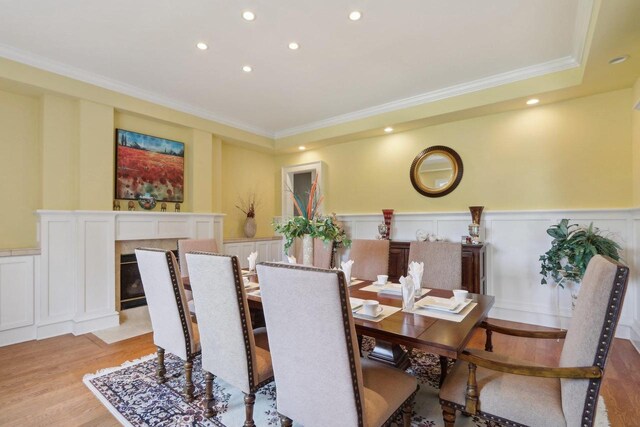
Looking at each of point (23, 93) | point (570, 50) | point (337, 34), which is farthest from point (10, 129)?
point (570, 50)

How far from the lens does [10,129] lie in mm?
3201

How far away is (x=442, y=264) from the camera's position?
2.57 m

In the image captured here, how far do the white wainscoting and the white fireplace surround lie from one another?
4.06 m

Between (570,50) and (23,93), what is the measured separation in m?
5.41

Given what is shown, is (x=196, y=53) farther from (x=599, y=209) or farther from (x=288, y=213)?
(x=599, y=209)

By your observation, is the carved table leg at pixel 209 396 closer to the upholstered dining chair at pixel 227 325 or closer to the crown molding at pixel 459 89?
the upholstered dining chair at pixel 227 325

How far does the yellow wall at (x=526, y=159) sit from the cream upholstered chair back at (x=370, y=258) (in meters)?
1.63

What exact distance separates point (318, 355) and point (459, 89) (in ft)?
11.5

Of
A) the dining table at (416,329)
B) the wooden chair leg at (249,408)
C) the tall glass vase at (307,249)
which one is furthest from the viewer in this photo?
the tall glass vase at (307,249)

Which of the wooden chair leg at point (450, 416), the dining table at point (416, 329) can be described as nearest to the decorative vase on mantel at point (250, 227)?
the dining table at point (416, 329)

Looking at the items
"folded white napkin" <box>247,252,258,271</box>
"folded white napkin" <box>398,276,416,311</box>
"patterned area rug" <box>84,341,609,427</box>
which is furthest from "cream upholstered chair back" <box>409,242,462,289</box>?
"folded white napkin" <box>247,252,258,271</box>

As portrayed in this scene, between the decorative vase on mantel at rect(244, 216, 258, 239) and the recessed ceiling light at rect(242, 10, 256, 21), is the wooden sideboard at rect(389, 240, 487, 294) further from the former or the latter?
the decorative vase on mantel at rect(244, 216, 258, 239)

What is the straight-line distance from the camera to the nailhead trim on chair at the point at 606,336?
42.9 inches

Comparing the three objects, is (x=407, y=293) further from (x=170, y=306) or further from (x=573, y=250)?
(x=573, y=250)
